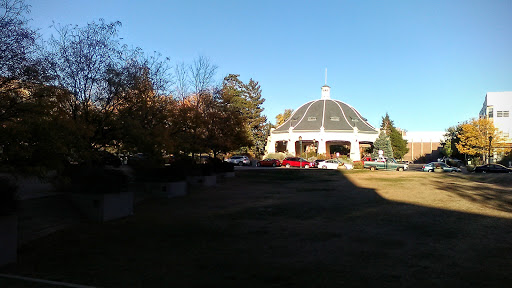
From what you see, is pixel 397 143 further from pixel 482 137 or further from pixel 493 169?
pixel 493 169

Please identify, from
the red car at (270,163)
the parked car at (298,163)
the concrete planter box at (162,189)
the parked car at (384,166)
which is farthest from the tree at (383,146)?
the concrete planter box at (162,189)

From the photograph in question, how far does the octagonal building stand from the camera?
73938 mm

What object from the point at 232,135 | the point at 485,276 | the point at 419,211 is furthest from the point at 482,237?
the point at 232,135

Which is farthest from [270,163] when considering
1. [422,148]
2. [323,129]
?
[422,148]

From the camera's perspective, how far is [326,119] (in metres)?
78.2

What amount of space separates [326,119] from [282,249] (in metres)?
71.3

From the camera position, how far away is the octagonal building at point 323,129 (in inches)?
2911

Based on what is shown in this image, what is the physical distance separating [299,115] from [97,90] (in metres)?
69.8

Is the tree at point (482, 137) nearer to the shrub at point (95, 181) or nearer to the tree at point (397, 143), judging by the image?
the tree at point (397, 143)

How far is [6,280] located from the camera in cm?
653

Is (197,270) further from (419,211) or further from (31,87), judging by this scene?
(419,211)

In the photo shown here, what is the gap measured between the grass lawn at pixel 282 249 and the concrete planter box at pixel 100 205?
1.64 feet

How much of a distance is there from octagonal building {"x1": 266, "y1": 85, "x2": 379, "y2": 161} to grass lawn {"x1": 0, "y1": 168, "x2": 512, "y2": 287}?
2236 inches

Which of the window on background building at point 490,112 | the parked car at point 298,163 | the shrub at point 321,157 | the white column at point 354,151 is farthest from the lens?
the white column at point 354,151
